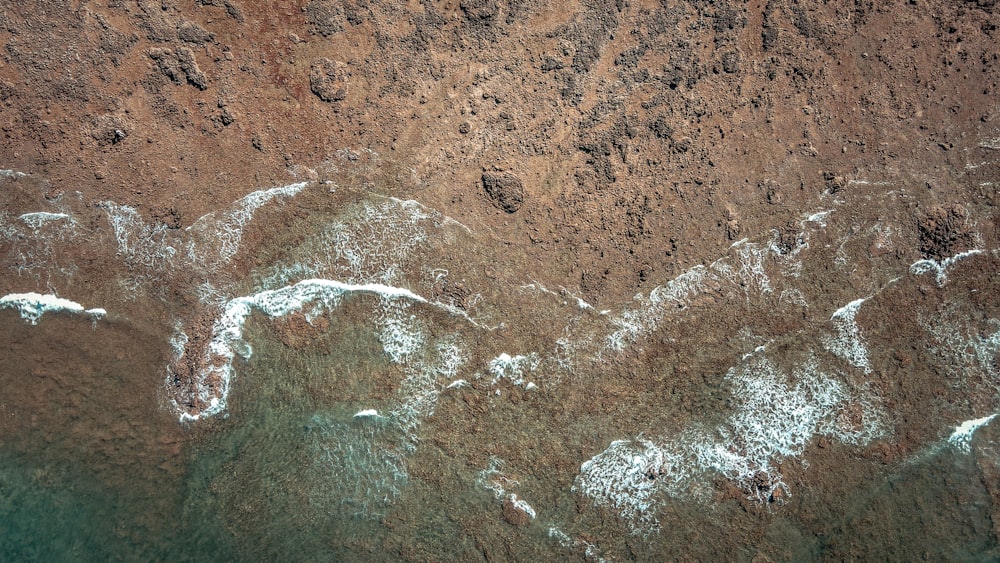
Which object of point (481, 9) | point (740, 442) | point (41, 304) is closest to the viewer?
point (740, 442)

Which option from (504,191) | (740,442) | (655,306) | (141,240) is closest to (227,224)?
(141,240)

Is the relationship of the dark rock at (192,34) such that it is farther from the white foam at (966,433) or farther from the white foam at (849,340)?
the white foam at (966,433)

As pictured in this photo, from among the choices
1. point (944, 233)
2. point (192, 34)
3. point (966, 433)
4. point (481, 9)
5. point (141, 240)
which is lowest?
point (141, 240)

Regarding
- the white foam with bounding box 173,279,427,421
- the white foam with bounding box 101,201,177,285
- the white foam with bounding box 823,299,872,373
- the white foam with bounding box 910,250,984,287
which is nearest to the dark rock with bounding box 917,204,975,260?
the white foam with bounding box 910,250,984,287

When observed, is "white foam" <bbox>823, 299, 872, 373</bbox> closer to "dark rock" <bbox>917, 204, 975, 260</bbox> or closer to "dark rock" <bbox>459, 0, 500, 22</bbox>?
"dark rock" <bbox>917, 204, 975, 260</bbox>

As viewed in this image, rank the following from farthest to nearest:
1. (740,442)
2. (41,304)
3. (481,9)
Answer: (41,304)
(481,9)
(740,442)

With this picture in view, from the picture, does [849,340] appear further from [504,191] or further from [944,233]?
[504,191]
